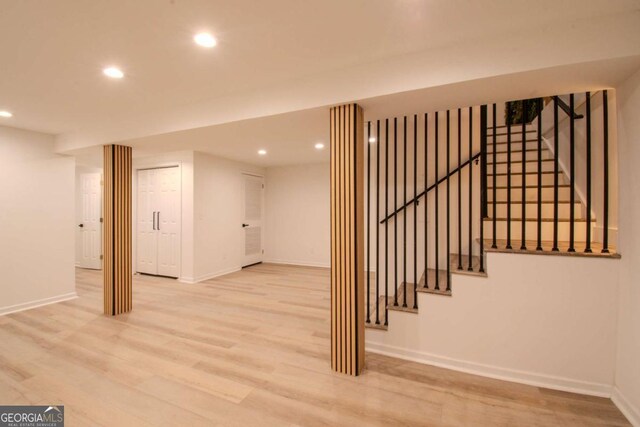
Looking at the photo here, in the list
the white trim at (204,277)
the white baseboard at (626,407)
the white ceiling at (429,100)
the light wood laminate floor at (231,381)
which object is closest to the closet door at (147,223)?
the white trim at (204,277)

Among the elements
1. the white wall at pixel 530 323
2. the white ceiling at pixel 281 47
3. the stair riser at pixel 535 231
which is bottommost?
the white wall at pixel 530 323

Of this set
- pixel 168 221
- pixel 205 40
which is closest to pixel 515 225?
pixel 205 40

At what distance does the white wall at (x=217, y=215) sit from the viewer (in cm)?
527

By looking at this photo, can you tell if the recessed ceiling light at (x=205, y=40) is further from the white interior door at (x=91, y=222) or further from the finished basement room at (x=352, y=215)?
the white interior door at (x=91, y=222)

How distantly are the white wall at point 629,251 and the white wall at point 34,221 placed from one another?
6469 mm

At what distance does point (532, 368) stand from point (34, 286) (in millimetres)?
6056

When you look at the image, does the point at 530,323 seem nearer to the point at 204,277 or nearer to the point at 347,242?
the point at 347,242

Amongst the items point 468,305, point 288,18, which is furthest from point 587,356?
point 288,18

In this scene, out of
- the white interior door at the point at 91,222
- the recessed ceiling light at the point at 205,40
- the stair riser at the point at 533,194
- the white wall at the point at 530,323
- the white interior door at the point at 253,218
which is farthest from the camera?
the white interior door at the point at 253,218

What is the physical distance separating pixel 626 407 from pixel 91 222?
880 cm

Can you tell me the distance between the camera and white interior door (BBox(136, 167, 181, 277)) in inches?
211

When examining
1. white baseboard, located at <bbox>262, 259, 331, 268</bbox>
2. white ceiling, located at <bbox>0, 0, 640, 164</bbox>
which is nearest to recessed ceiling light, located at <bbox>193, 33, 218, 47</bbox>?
white ceiling, located at <bbox>0, 0, 640, 164</bbox>

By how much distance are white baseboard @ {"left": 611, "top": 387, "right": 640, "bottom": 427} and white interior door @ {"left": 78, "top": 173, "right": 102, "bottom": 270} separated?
27.3 feet

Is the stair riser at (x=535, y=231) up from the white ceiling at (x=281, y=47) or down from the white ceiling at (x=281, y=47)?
down
